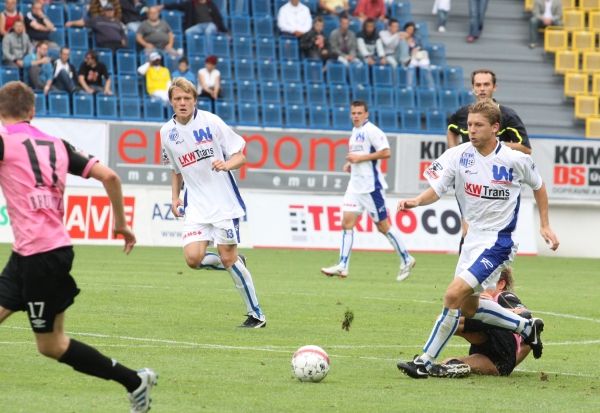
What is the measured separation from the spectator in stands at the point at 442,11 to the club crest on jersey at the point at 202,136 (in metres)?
19.7

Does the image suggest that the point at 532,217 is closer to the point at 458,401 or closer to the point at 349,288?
the point at 349,288

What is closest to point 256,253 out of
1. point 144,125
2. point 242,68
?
point 144,125

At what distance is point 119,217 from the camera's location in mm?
7684

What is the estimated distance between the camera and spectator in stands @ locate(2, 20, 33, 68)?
2566 centimetres

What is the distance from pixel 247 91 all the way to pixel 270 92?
0.50 m

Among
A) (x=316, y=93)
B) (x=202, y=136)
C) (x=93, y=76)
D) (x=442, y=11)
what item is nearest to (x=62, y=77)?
(x=93, y=76)

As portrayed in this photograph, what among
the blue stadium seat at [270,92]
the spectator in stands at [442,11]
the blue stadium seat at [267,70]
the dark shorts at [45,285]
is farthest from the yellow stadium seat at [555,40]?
the dark shorts at [45,285]

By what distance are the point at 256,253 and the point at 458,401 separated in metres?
15.3

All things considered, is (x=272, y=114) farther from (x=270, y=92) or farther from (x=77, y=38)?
(x=77, y=38)

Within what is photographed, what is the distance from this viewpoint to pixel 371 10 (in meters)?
30.0

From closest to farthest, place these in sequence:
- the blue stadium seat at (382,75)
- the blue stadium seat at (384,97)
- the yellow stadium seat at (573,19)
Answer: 1. the blue stadium seat at (384,97)
2. the blue stadium seat at (382,75)
3. the yellow stadium seat at (573,19)

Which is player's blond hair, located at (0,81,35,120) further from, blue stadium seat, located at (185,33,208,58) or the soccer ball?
blue stadium seat, located at (185,33,208,58)

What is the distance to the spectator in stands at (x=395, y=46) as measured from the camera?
29438 millimetres

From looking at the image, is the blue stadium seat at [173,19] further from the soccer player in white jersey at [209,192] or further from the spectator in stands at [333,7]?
the soccer player in white jersey at [209,192]
